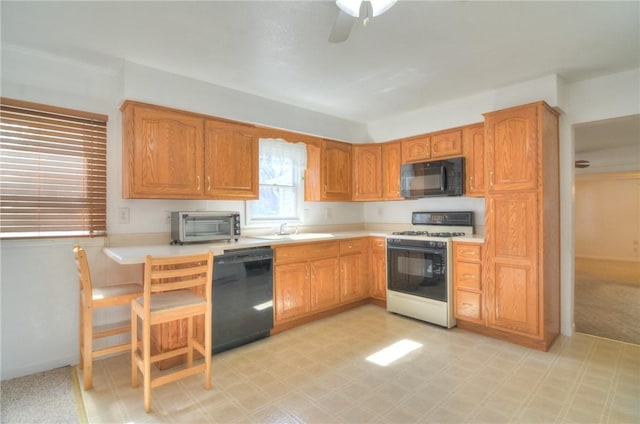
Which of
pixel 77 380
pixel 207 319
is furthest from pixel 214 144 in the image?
pixel 77 380

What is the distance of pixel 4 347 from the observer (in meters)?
2.36

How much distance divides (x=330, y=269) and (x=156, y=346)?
74.1 inches

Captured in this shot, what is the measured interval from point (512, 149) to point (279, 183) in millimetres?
2569

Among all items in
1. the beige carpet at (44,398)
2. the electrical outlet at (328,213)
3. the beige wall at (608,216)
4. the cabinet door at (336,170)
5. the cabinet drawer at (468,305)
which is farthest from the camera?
the beige wall at (608,216)

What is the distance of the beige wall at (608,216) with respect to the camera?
723cm

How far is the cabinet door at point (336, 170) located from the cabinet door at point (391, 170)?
1.60ft

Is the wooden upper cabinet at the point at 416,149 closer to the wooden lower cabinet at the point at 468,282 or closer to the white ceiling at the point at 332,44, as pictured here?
the white ceiling at the point at 332,44

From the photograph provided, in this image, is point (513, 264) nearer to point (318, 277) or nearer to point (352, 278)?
point (352, 278)

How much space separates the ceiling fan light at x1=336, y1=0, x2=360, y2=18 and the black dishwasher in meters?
2.07

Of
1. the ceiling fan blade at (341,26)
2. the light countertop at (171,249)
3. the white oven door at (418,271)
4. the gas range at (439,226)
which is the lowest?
the white oven door at (418,271)

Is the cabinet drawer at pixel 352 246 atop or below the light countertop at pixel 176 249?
below

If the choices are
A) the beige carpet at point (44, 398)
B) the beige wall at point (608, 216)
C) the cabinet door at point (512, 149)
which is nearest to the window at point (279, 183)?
the beige carpet at point (44, 398)

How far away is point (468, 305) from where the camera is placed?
3217mm

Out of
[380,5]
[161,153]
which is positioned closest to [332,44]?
[380,5]
